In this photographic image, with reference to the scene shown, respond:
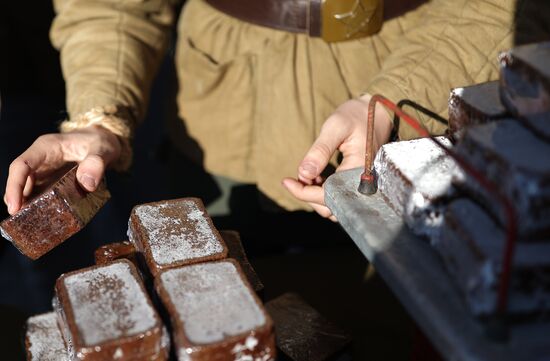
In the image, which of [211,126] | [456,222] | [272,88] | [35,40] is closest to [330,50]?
[272,88]

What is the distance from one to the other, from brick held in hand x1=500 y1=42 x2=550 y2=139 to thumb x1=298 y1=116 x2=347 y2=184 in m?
0.47

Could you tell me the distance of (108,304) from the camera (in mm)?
1009

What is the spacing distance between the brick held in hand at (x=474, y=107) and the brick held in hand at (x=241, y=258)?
1.40 feet

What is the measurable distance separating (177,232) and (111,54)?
0.79 meters

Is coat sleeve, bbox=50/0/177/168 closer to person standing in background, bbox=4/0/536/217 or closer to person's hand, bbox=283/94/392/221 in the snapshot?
person standing in background, bbox=4/0/536/217

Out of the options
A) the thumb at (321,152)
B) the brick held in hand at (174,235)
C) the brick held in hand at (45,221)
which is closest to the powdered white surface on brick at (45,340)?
the brick held in hand at (45,221)

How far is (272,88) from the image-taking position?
1714 millimetres

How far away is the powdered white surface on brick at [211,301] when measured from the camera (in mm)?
954

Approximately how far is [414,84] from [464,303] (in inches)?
30.4

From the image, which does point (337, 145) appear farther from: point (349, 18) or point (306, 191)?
point (349, 18)

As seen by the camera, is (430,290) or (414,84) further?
(414,84)

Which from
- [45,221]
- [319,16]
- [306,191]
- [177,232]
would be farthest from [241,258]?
[319,16]

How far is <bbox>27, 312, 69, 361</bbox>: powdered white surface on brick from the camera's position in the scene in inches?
49.5

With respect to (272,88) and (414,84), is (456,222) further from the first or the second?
(272,88)
